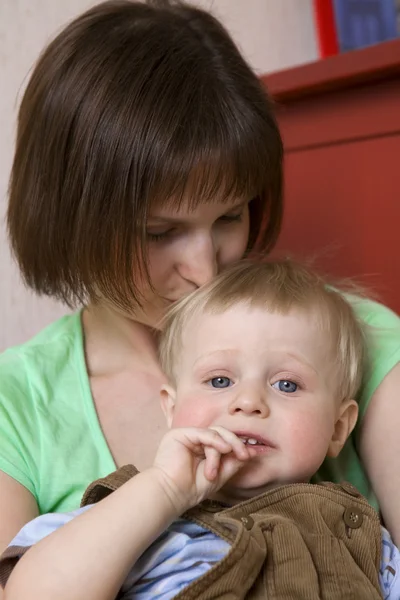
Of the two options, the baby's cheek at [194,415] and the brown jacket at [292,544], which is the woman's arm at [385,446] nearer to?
the brown jacket at [292,544]

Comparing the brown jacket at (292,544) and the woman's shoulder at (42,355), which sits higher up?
the woman's shoulder at (42,355)

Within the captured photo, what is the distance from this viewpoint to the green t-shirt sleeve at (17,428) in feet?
3.73

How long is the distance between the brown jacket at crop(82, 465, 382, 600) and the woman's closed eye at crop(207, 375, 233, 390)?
0.14m

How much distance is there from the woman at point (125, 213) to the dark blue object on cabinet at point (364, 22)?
2.62 ft

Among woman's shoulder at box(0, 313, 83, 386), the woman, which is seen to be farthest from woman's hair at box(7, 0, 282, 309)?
woman's shoulder at box(0, 313, 83, 386)

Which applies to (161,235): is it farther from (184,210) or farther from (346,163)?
(346,163)

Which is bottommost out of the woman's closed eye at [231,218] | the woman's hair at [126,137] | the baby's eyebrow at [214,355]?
the baby's eyebrow at [214,355]

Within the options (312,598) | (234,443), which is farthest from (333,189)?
(312,598)

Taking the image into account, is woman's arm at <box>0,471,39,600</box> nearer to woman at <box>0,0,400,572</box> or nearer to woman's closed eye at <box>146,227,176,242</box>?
woman at <box>0,0,400,572</box>

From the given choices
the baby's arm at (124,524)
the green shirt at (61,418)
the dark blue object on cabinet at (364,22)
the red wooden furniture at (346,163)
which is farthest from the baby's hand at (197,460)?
the dark blue object on cabinet at (364,22)

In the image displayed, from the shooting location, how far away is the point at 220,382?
1031mm

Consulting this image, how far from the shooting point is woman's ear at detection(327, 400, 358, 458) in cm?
111

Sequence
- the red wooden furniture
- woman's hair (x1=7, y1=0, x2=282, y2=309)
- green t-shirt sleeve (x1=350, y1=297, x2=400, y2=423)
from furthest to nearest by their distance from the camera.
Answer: the red wooden furniture < green t-shirt sleeve (x1=350, y1=297, x2=400, y2=423) < woman's hair (x1=7, y1=0, x2=282, y2=309)

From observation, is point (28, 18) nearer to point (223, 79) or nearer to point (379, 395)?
point (223, 79)
